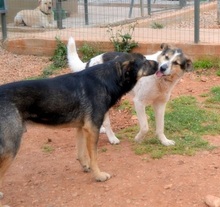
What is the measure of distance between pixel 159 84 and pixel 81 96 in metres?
1.22

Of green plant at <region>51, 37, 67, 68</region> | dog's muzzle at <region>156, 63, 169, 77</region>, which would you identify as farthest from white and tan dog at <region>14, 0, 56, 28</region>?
dog's muzzle at <region>156, 63, 169, 77</region>

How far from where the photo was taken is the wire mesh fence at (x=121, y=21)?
32.3 ft

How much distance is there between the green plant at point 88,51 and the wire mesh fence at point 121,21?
36cm

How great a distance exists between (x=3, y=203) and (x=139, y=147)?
1.78m

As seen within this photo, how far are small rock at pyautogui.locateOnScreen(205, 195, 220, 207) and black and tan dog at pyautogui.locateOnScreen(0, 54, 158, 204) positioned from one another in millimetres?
1061

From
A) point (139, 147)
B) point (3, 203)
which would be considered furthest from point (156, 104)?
point (3, 203)

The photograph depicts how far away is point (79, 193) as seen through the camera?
15.5ft

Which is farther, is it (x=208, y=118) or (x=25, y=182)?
(x=208, y=118)

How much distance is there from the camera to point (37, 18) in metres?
13.6

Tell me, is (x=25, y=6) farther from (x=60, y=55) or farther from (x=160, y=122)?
(x=160, y=122)

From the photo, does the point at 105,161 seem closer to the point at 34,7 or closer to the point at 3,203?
the point at 3,203

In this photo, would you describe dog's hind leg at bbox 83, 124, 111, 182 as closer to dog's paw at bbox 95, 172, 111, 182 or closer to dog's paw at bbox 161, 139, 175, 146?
dog's paw at bbox 95, 172, 111, 182

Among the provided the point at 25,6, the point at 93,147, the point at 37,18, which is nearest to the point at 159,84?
the point at 93,147

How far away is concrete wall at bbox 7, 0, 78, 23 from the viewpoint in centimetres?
1289
